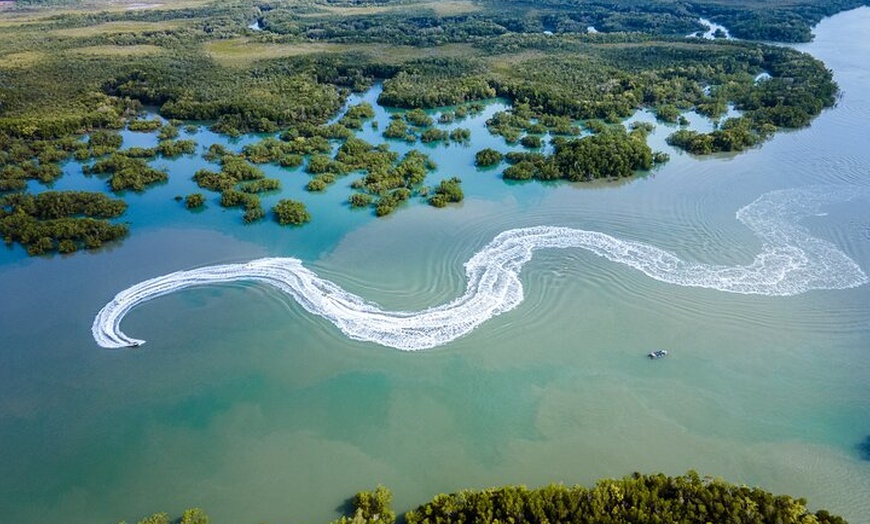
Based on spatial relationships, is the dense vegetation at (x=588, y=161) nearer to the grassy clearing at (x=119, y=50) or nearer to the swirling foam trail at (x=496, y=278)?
the swirling foam trail at (x=496, y=278)

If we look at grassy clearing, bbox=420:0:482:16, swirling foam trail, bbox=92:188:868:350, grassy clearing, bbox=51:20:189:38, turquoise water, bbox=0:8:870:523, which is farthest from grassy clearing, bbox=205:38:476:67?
swirling foam trail, bbox=92:188:868:350

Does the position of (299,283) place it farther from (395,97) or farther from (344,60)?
(344,60)

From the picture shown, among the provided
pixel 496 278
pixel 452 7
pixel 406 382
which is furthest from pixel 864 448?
pixel 452 7

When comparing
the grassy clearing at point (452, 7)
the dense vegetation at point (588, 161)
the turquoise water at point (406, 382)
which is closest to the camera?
the turquoise water at point (406, 382)

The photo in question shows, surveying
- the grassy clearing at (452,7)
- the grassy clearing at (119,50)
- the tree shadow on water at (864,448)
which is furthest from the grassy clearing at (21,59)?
the tree shadow on water at (864,448)

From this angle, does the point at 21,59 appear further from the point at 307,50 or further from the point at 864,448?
the point at 864,448

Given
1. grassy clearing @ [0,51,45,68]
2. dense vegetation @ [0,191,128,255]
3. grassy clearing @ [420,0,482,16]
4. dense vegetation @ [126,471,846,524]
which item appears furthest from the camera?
grassy clearing @ [420,0,482,16]

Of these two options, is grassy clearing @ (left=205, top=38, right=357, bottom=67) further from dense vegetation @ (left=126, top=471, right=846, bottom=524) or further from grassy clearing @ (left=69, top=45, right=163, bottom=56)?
dense vegetation @ (left=126, top=471, right=846, bottom=524)
